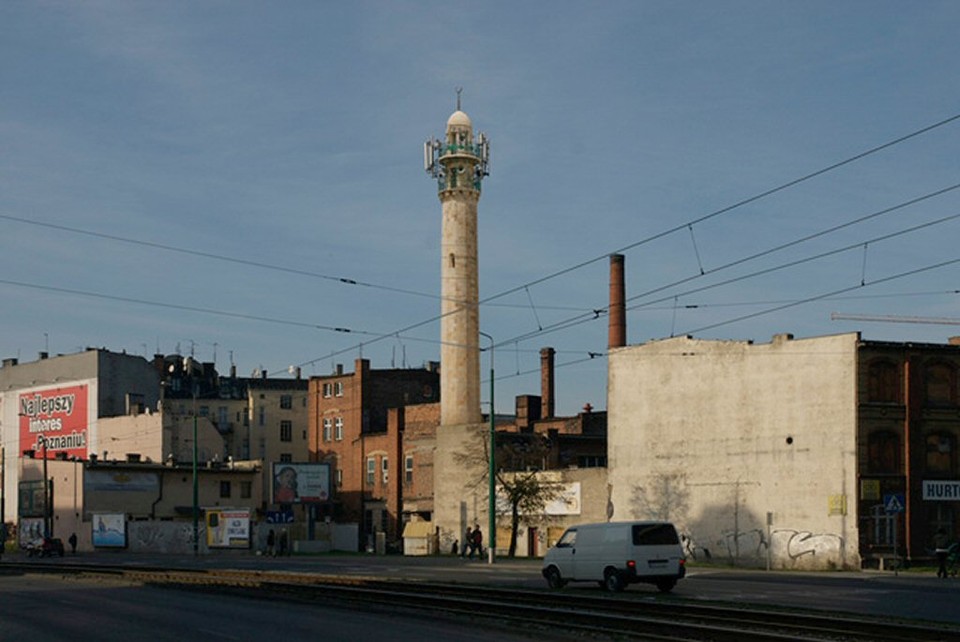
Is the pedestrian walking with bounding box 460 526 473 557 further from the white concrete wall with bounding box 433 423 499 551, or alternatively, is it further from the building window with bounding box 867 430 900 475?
the building window with bounding box 867 430 900 475

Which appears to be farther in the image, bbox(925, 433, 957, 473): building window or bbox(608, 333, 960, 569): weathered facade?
bbox(925, 433, 957, 473): building window

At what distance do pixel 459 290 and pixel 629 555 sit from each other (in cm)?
4974

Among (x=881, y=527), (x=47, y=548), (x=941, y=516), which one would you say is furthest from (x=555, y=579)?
(x=47, y=548)

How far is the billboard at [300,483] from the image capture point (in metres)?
90.8

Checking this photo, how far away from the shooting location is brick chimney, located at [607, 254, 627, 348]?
227 feet

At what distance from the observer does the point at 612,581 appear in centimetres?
3462

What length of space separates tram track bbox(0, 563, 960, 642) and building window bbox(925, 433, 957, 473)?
80.0 feet

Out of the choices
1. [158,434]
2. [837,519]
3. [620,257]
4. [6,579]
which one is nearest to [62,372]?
[158,434]

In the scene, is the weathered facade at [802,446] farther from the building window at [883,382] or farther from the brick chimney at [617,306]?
the brick chimney at [617,306]

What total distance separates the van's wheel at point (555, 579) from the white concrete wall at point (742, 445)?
19.7m

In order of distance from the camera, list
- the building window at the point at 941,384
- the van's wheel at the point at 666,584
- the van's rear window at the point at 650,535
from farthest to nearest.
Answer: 1. the building window at the point at 941,384
2. the van's wheel at the point at 666,584
3. the van's rear window at the point at 650,535

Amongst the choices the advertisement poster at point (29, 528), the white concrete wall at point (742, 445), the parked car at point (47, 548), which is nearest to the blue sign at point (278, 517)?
the parked car at point (47, 548)

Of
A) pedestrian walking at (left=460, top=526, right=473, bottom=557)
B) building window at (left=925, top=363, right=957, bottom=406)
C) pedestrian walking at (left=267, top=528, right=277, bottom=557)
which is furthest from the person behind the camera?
pedestrian walking at (left=267, top=528, right=277, bottom=557)

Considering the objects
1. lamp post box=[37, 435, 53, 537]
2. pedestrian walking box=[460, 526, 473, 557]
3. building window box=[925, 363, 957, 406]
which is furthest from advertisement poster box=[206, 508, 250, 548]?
building window box=[925, 363, 957, 406]
